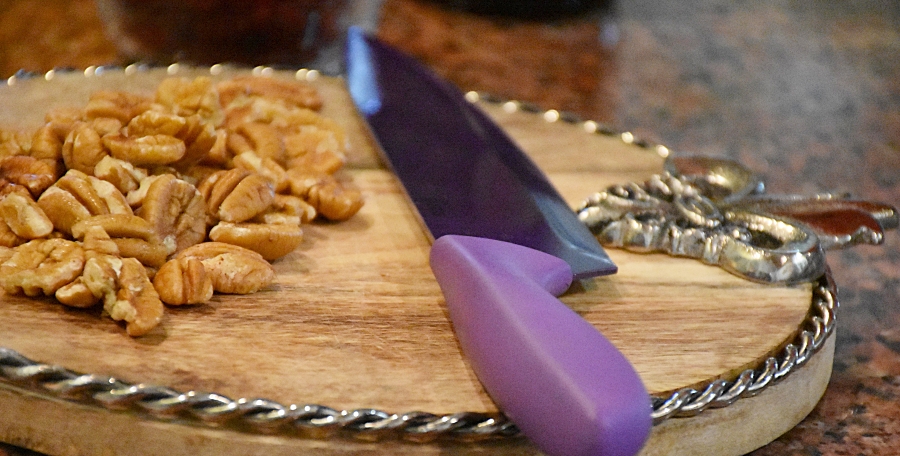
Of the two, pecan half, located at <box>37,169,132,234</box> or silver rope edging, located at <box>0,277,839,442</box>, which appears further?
pecan half, located at <box>37,169,132,234</box>

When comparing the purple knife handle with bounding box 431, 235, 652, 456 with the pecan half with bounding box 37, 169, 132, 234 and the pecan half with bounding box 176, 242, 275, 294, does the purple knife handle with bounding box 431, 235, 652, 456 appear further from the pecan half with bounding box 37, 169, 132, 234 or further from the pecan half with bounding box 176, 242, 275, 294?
the pecan half with bounding box 37, 169, 132, 234

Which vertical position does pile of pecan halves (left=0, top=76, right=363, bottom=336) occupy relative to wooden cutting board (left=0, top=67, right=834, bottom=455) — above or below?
above

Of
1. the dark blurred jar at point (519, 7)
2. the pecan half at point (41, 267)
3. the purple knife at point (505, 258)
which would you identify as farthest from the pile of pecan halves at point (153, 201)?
the dark blurred jar at point (519, 7)

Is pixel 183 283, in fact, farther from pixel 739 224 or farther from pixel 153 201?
pixel 739 224

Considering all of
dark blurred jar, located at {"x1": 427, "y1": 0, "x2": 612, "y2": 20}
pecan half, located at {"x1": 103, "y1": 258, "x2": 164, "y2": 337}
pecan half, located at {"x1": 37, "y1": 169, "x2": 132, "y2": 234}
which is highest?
dark blurred jar, located at {"x1": 427, "y1": 0, "x2": 612, "y2": 20}

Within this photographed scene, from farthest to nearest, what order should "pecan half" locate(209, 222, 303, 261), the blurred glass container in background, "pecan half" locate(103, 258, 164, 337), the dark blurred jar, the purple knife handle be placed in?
1. the dark blurred jar
2. the blurred glass container in background
3. "pecan half" locate(209, 222, 303, 261)
4. "pecan half" locate(103, 258, 164, 337)
5. the purple knife handle

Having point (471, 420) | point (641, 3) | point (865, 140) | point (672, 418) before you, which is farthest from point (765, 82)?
point (471, 420)

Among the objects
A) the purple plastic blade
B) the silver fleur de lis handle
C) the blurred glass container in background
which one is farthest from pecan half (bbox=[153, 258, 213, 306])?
the blurred glass container in background
